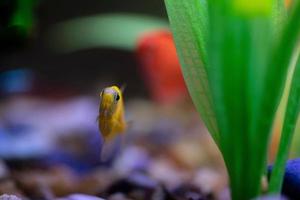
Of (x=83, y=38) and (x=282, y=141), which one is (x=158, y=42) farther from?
(x=282, y=141)

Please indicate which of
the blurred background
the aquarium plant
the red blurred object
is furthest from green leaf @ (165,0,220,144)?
the red blurred object

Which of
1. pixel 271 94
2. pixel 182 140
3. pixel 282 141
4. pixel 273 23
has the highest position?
pixel 273 23

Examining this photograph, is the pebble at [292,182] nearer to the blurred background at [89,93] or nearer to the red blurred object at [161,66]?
the blurred background at [89,93]

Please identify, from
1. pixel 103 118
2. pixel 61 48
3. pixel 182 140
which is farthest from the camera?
pixel 61 48

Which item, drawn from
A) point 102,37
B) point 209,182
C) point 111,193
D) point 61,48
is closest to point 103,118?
point 111,193

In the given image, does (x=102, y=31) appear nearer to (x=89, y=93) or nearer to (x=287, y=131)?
(x=89, y=93)

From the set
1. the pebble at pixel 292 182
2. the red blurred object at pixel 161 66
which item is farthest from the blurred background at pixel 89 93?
the pebble at pixel 292 182

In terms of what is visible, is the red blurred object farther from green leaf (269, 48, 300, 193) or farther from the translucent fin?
green leaf (269, 48, 300, 193)

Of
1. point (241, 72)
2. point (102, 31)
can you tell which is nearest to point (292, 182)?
point (241, 72)

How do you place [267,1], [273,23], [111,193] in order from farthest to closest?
[111,193] < [273,23] < [267,1]
